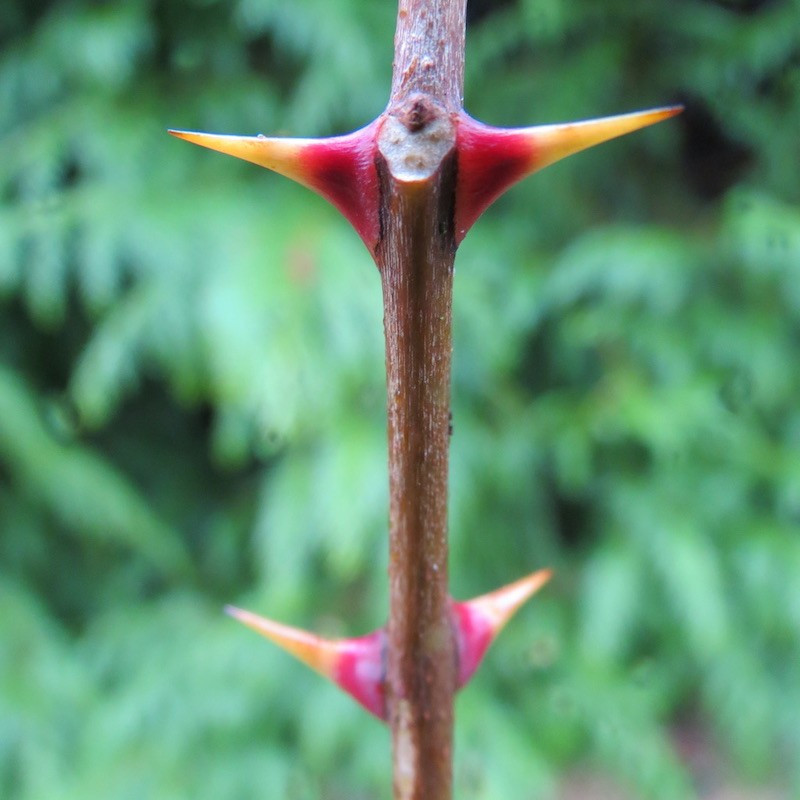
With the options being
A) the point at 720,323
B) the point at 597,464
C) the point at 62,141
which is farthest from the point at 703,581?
the point at 62,141

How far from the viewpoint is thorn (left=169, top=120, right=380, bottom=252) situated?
16cm

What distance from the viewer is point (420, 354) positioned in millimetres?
158

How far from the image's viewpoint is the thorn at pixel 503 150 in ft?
0.49

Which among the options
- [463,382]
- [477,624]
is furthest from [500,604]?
[463,382]

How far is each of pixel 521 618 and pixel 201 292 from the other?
566mm

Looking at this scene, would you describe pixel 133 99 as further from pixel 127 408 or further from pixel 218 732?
pixel 218 732

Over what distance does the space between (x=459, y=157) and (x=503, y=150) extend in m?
0.01

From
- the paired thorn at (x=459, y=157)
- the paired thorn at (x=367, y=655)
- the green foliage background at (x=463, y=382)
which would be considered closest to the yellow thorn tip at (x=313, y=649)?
the paired thorn at (x=367, y=655)

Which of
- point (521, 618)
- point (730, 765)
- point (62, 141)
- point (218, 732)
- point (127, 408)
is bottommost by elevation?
point (730, 765)

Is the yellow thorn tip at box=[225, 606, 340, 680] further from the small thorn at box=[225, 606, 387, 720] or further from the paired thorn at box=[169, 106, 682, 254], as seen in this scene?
the paired thorn at box=[169, 106, 682, 254]

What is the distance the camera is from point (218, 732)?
945 mm

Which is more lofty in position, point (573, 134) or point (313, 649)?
point (573, 134)

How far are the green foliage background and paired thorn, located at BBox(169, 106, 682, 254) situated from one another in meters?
0.64

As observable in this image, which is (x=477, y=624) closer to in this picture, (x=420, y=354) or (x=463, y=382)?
(x=420, y=354)
